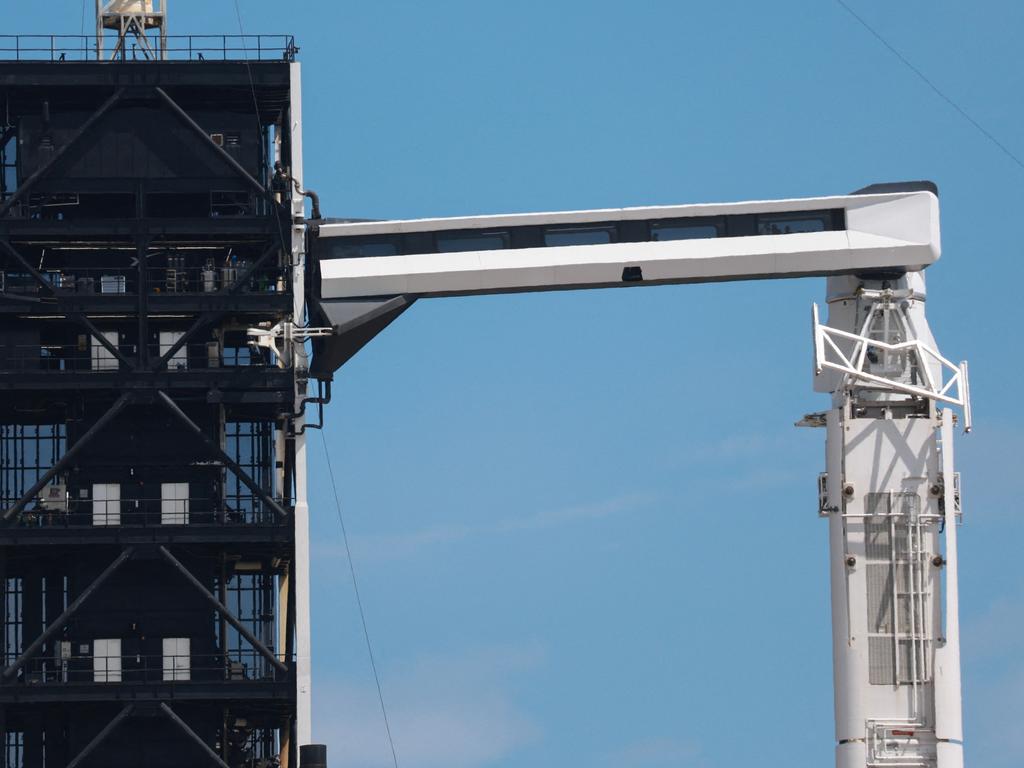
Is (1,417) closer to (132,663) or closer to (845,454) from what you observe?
(132,663)

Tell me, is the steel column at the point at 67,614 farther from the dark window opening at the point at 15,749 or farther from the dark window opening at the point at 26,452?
the dark window opening at the point at 26,452

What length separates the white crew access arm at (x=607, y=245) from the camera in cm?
10662

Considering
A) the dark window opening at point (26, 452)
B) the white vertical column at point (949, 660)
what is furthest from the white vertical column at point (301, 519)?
the white vertical column at point (949, 660)

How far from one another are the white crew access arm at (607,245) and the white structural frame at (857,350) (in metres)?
0.04

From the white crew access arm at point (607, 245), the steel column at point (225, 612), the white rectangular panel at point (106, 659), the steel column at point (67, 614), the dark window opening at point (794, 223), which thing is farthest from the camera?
the white rectangular panel at point (106, 659)

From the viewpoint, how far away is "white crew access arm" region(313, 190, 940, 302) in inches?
4198

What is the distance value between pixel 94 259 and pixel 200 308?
458 cm

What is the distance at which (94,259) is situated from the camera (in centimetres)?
11025

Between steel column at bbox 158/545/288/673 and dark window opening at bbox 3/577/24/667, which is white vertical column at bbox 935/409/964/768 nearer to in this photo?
steel column at bbox 158/545/288/673

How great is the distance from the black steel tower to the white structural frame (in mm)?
2934

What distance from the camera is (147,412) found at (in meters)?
109

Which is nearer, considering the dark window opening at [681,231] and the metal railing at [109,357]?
the dark window opening at [681,231]

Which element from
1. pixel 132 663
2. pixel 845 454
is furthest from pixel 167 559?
pixel 845 454

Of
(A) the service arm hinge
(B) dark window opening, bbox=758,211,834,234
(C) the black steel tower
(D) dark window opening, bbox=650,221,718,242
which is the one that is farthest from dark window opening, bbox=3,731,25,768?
(B) dark window opening, bbox=758,211,834,234
